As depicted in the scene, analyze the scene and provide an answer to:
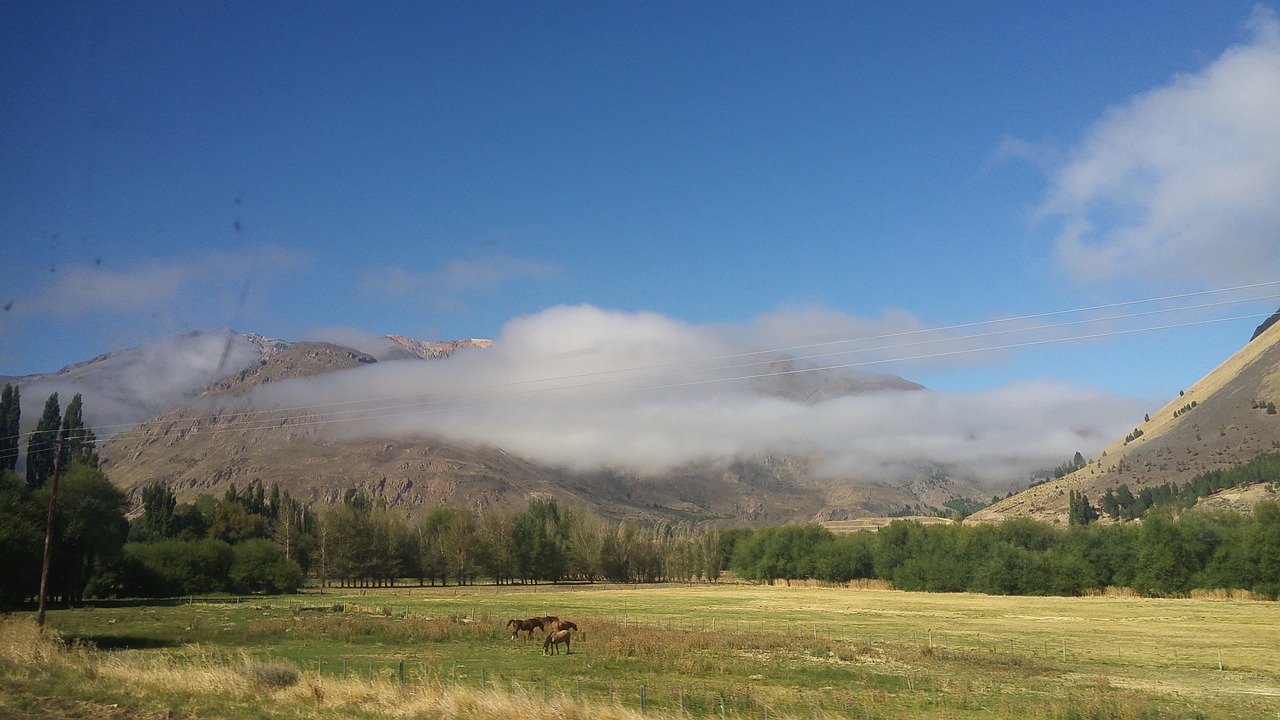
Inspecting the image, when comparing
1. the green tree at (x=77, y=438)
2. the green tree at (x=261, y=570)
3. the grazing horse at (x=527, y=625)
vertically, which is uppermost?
the green tree at (x=77, y=438)

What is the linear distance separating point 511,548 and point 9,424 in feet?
268

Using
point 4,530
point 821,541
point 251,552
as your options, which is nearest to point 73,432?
point 251,552

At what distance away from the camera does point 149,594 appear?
91812 millimetres

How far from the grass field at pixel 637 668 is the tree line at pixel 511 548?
19328mm

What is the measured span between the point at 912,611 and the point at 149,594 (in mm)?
84214

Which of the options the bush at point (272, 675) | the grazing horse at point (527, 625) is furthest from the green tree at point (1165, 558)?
the bush at point (272, 675)

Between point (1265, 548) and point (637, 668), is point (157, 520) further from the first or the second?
point (1265, 548)

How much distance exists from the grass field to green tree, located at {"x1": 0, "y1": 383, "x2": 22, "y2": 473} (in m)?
69.0

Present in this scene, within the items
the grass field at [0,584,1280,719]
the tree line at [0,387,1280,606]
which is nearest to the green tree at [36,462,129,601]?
the tree line at [0,387,1280,606]

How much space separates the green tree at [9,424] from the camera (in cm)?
11669

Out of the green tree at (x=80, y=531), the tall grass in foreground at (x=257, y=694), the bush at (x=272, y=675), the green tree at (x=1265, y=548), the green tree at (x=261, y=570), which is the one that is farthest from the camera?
the green tree at (x=261, y=570)

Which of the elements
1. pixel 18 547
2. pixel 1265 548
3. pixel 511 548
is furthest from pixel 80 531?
pixel 1265 548

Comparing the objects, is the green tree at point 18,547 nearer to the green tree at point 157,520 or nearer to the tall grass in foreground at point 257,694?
the tall grass in foreground at point 257,694

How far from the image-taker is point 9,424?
121 m
